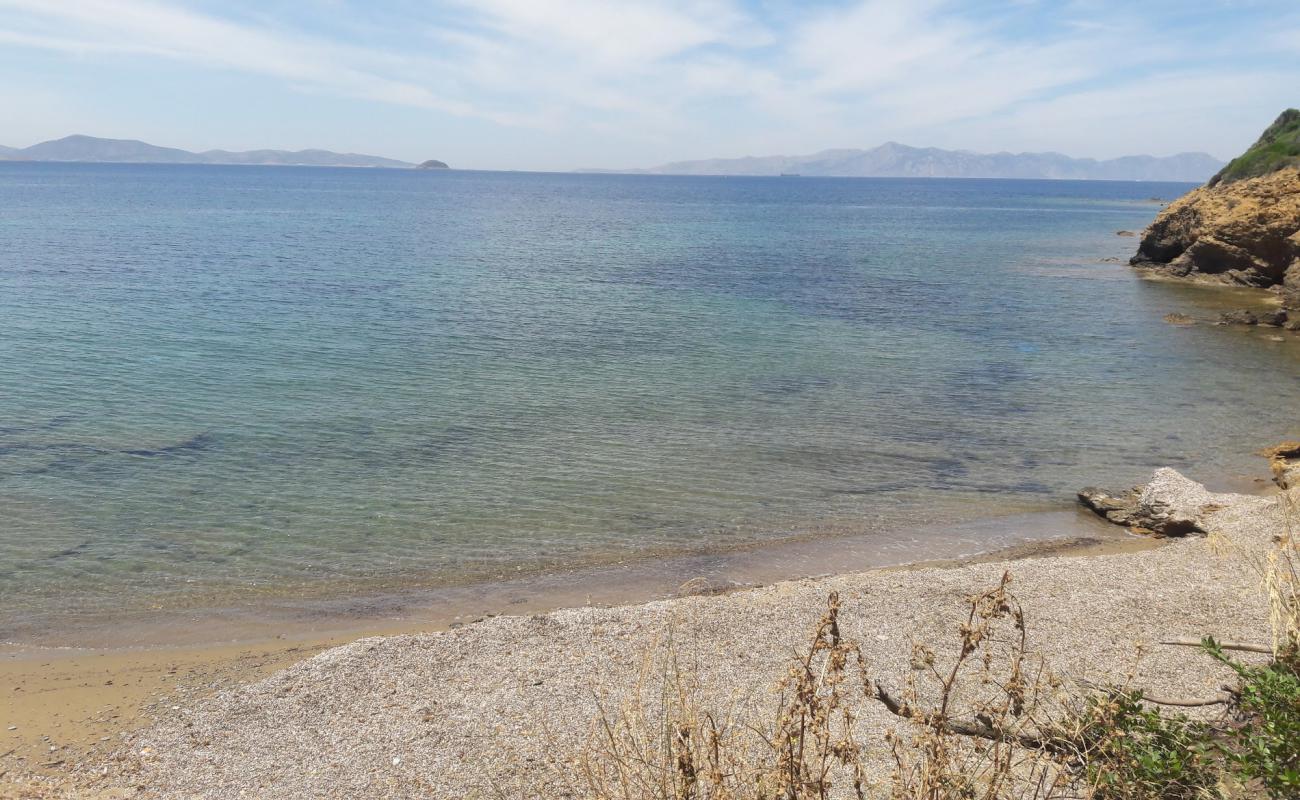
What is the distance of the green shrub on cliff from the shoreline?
56.1m

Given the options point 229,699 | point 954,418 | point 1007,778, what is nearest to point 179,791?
point 229,699

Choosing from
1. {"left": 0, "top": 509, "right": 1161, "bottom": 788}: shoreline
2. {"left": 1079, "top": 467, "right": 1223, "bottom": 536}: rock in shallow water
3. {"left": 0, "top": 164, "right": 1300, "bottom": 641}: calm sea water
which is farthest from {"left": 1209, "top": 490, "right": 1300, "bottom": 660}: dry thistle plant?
{"left": 0, "top": 164, "right": 1300, "bottom": 641}: calm sea water

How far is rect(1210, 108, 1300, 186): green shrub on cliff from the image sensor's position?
192 feet

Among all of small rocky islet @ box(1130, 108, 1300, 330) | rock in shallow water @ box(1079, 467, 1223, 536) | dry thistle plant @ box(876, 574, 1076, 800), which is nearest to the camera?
dry thistle plant @ box(876, 574, 1076, 800)

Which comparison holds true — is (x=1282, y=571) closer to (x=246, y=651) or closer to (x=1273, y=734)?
(x=1273, y=734)

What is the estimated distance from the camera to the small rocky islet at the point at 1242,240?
4134cm

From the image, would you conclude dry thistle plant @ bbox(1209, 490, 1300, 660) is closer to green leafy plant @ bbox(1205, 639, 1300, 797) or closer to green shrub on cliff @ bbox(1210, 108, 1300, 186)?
green leafy plant @ bbox(1205, 639, 1300, 797)

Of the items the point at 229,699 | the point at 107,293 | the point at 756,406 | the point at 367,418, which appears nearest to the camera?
the point at 229,699

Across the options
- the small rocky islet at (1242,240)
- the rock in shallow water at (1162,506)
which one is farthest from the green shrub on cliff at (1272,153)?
the rock in shallow water at (1162,506)

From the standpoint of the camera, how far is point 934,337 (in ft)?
108

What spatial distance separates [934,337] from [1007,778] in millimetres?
30249

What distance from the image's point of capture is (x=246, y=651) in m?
11.5

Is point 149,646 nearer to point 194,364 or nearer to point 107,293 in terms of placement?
point 194,364

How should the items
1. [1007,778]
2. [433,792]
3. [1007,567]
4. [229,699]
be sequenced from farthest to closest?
1. [1007,567]
2. [229,699]
3. [433,792]
4. [1007,778]
